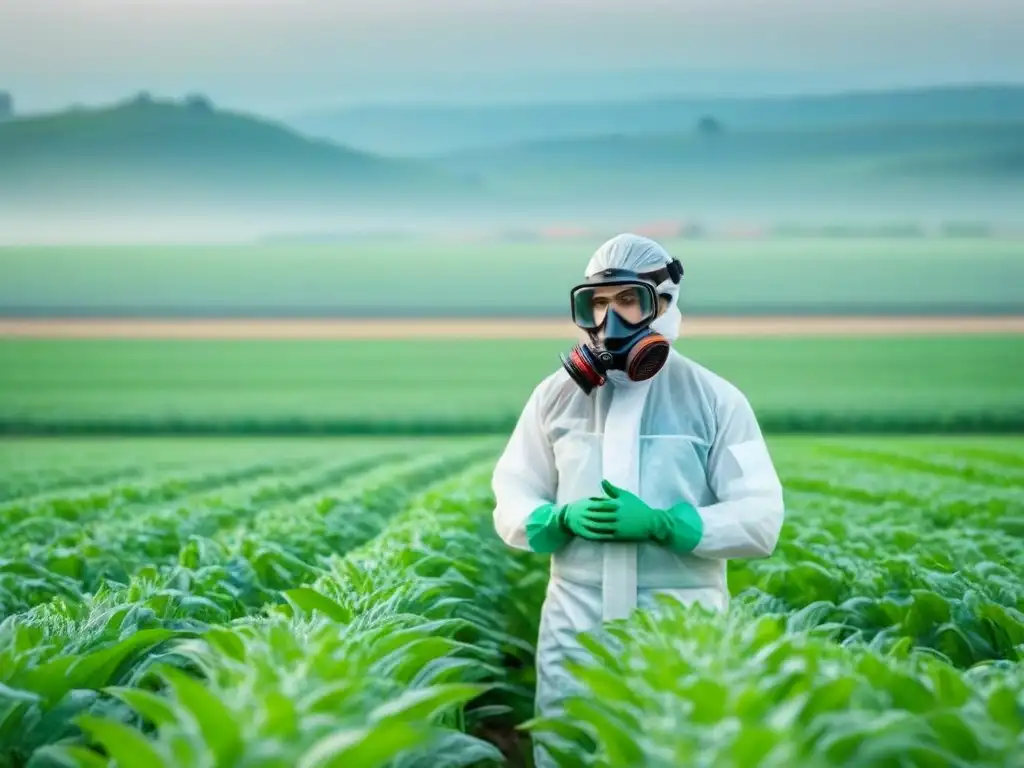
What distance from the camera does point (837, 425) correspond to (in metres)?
30.2

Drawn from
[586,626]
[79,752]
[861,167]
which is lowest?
[586,626]

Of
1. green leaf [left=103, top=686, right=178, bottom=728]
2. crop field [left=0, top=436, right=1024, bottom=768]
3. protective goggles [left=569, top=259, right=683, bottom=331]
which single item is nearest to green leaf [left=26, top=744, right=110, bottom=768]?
crop field [left=0, top=436, right=1024, bottom=768]

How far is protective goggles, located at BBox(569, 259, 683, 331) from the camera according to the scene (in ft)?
13.9

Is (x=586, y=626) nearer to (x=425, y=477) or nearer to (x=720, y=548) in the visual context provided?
(x=720, y=548)

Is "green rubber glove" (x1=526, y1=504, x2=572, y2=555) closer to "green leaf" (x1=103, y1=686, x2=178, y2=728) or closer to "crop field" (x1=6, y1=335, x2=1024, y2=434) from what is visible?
"green leaf" (x1=103, y1=686, x2=178, y2=728)

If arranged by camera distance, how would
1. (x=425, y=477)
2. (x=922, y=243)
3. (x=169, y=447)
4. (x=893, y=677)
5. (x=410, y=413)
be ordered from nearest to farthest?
1. (x=893, y=677)
2. (x=425, y=477)
3. (x=169, y=447)
4. (x=410, y=413)
5. (x=922, y=243)

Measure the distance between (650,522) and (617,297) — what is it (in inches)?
30.0

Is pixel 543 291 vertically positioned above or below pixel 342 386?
above

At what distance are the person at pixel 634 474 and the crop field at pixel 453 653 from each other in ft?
0.71

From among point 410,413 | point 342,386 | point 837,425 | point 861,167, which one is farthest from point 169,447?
point 861,167

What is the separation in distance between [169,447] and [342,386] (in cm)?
1001

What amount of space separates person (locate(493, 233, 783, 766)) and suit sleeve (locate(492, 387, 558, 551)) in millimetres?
25

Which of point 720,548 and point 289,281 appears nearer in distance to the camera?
point 720,548

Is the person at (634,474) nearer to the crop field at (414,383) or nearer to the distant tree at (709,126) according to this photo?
the crop field at (414,383)
